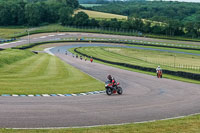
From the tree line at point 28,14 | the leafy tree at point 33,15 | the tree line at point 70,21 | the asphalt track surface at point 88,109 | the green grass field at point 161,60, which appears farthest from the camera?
the tree line at point 28,14

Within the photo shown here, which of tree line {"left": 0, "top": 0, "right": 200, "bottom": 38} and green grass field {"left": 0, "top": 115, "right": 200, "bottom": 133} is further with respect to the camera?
tree line {"left": 0, "top": 0, "right": 200, "bottom": 38}

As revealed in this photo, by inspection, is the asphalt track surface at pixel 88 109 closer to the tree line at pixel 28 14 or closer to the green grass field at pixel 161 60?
the green grass field at pixel 161 60

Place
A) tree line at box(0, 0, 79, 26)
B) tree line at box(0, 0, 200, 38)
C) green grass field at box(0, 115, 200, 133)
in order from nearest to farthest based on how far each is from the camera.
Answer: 1. green grass field at box(0, 115, 200, 133)
2. tree line at box(0, 0, 200, 38)
3. tree line at box(0, 0, 79, 26)

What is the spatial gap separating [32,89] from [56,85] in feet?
10.1

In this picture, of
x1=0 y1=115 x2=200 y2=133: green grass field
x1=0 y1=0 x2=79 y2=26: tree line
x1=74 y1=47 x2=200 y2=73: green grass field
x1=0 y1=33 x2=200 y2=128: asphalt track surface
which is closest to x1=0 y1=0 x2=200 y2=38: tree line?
x1=0 y1=0 x2=79 y2=26: tree line

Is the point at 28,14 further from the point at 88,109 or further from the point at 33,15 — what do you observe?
the point at 88,109

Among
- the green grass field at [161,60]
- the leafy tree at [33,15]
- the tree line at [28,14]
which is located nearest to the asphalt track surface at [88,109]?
the green grass field at [161,60]

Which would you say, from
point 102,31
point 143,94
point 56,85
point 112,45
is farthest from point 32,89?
point 102,31

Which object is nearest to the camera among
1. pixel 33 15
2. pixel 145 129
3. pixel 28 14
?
pixel 145 129

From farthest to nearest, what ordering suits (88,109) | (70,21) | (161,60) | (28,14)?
(28,14)
(70,21)
(161,60)
(88,109)

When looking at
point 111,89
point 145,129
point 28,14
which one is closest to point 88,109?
point 145,129

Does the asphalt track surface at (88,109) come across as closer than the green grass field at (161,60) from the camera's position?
Yes

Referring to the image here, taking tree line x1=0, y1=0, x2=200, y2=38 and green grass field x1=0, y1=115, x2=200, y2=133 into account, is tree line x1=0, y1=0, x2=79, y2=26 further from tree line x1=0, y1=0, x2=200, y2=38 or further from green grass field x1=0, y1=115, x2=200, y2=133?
green grass field x1=0, y1=115, x2=200, y2=133

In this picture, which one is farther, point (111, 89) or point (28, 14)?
point (28, 14)
